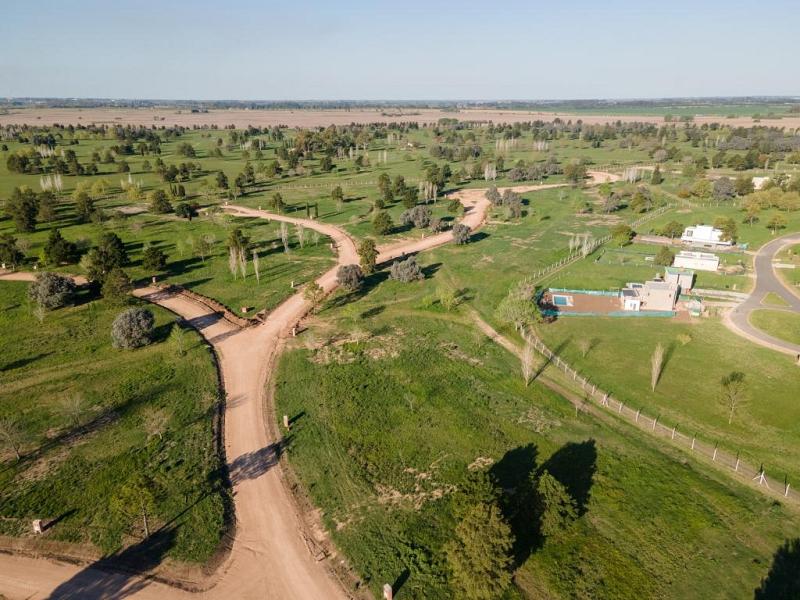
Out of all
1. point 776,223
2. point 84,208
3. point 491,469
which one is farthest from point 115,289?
point 776,223

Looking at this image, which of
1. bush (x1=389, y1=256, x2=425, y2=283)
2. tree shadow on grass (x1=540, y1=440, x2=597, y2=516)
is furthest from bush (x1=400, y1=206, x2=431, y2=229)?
tree shadow on grass (x1=540, y1=440, x2=597, y2=516)

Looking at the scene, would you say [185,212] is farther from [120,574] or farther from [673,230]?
[673,230]

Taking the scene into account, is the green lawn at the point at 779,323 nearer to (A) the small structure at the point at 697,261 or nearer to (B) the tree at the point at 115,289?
(A) the small structure at the point at 697,261

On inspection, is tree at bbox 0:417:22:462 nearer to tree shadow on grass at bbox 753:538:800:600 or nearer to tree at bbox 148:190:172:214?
tree shadow on grass at bbox 753:538:800:600

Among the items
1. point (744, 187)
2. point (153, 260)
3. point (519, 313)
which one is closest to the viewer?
point (519, 313)

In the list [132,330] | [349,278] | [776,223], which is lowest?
[776,223]

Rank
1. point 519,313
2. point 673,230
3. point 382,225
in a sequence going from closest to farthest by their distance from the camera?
1. point 519,313
2. point 673,230
3. point 382,225

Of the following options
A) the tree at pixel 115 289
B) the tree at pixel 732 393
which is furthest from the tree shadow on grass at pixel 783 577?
the tree at pixel 115 289
